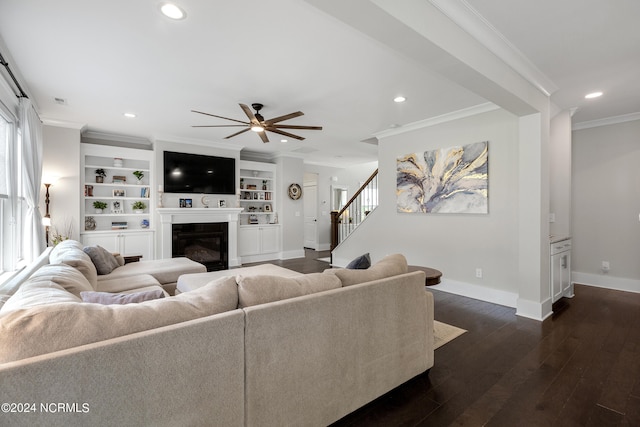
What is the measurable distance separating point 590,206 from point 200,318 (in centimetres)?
589

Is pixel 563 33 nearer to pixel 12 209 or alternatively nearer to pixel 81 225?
pixel 12 209

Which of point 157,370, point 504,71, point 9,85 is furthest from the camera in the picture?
point 9,85

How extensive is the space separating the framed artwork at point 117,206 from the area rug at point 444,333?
5740mm

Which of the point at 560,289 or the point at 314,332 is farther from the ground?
the point at 314,332

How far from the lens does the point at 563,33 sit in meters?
2.32

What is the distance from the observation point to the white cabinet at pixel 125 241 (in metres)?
5.07

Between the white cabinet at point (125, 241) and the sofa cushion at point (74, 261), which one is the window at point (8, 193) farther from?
the white cabinet at point (125, 241)

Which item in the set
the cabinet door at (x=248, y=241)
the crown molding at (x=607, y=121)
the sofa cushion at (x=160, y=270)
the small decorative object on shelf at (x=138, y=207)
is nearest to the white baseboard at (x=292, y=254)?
the cabinet door at (x=248, y=241)

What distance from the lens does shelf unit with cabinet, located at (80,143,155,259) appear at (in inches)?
205

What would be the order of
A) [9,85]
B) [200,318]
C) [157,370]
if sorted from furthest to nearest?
[9,85], [200,318], [157,370]

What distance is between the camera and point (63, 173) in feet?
15.7

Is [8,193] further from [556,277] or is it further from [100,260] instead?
[556,277]

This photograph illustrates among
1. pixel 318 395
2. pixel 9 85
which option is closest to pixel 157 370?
pixel 318 395

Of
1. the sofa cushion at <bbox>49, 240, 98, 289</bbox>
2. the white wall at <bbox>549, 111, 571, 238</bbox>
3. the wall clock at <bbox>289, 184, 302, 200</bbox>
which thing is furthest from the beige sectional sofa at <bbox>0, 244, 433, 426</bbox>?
the wall clock at <bbox>289, 184, 302, 200</bbox>
